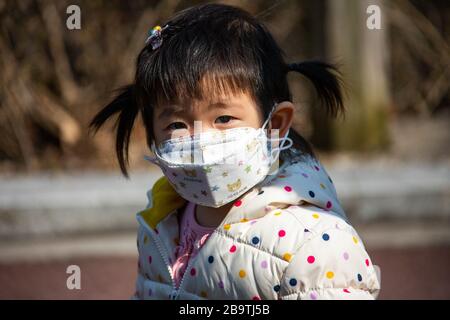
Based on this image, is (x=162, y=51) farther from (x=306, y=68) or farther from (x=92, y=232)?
(x=92, y=232)

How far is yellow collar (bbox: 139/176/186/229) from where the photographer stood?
257 centimetres

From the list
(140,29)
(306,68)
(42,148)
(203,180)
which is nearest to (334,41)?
(140,29)

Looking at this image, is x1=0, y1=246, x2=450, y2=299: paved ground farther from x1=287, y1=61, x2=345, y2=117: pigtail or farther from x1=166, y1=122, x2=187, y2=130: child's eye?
x1=166, y1=122, x2=187, y2=130: child's eye

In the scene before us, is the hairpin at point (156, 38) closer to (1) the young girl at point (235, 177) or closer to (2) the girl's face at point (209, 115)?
(1) the young girl at point (235, 177)

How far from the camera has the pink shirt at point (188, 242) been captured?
2.37 meters

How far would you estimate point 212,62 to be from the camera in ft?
7.37

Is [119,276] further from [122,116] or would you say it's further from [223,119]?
[223,119]

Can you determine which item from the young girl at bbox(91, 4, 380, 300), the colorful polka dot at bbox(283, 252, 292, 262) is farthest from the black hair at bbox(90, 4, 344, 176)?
the colorful polka dot at bbox(283, 252, 292, 262)

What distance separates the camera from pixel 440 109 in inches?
328

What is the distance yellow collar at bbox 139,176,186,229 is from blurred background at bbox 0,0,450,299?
1702 millimetres

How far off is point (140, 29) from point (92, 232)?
261cm

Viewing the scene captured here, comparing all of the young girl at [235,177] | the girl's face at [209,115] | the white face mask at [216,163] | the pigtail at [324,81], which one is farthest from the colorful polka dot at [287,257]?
the pigtail at [324,81]

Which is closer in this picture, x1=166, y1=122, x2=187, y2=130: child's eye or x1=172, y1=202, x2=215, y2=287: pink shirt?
x1=166, y1=122, x2=187, y2=130: child's eye

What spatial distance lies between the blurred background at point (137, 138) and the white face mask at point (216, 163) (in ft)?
6.80
